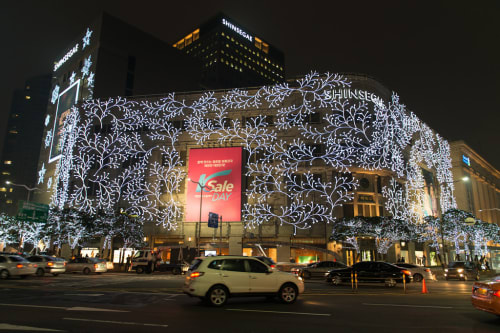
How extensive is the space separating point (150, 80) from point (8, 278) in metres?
56.4

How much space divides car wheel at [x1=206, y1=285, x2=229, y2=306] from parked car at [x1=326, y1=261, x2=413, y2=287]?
1086cm

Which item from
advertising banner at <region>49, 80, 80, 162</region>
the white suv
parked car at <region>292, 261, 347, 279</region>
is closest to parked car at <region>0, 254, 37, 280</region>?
the white suv

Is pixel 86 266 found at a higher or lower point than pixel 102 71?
lower

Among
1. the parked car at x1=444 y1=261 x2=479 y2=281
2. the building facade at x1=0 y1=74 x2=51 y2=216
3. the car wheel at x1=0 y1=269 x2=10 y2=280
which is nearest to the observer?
the car wheel at x1=0 y1=269 x2=10 y2=280

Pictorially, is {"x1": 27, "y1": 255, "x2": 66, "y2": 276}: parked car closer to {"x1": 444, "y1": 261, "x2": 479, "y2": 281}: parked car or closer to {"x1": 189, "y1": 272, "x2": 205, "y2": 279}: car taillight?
{"x1": 189, "y1": 272, "x2": 205, "y2": 279}: car taillight

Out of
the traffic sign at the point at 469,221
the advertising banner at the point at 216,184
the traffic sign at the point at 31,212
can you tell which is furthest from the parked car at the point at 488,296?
the traffic sign at the point at 469,221

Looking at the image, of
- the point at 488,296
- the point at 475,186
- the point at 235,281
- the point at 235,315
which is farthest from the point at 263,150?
the point at 475,186

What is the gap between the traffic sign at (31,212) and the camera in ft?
120

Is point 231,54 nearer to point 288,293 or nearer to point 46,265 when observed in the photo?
point 46,265

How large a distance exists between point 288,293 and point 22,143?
155750 mm

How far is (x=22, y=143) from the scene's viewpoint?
140m

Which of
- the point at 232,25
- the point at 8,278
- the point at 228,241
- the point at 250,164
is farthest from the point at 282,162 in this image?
the point at 232,25

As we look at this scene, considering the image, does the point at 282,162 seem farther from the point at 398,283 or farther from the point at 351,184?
the point at 398,283

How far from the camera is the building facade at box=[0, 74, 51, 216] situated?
133375 mm
